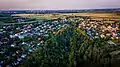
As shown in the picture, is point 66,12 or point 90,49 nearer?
point 90,49

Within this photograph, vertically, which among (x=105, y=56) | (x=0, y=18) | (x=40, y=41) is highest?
(x=0, y=18)

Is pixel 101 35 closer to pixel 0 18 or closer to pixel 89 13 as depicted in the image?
pixel 89 13

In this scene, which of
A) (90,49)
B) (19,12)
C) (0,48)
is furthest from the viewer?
(19,12)

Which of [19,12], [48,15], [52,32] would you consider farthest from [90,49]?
[19,12]

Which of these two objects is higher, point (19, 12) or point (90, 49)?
point (19, 12)

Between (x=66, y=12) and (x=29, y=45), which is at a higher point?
(x=66, y=12)

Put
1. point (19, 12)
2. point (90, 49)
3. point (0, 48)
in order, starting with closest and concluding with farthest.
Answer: point (0, 48) < point (90, 49) < point (19, 12)

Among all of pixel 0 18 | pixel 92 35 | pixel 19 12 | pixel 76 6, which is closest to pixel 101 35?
pixel 92 35

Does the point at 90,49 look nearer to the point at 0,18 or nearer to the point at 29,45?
the point at 29,45

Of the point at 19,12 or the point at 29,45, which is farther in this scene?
the point at 19,12
